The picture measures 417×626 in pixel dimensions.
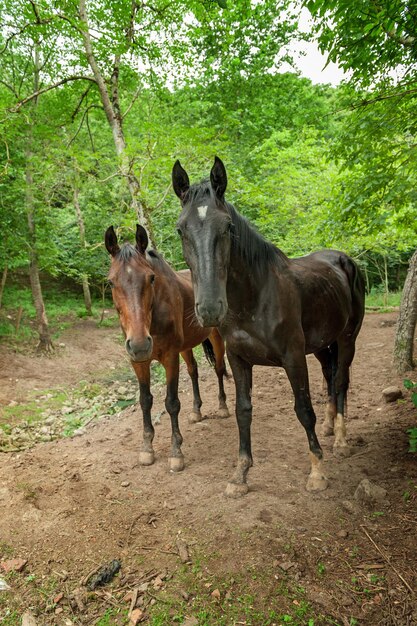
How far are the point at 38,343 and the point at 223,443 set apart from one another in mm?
9148

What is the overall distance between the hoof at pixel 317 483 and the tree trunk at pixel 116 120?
5.63 meters

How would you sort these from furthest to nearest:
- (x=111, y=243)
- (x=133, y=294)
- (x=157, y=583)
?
(x=111, y=243) < (x=133, y=294) < (x=157, y=583)

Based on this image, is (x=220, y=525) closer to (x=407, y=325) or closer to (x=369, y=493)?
(x=369, y=493)

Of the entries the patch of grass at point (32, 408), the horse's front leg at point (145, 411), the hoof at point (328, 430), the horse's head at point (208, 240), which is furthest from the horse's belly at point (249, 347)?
the patch of grass at point (32, 408)

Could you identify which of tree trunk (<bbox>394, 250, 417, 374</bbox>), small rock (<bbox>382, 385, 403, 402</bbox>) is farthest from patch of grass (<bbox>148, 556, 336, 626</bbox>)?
tree trunk (<bbox>394, 250, 417, 374</bbox>)

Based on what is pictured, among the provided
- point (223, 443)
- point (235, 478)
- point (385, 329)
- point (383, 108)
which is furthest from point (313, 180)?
point (235, 478)

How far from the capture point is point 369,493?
9.04 feet

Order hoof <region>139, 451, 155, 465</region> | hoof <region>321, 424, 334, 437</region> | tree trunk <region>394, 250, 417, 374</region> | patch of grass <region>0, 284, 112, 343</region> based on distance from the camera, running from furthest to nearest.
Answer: patch of grass <region>0, 284, 112, 343</region>, tree trunk <region>394, 250, 417, 374</region>, hoof <region>321, 424, 334, 437</region>, hoof <region>139, 451, 155, 465</region>

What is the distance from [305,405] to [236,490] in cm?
94

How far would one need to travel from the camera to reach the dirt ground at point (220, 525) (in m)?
2.08

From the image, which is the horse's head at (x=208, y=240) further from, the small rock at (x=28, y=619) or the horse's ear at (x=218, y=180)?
the small rock at (x=28, y=619)

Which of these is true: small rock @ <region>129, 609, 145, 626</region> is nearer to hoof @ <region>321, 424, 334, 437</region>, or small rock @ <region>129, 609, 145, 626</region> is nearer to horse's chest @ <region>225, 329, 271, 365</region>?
horse's chest @ <region>225, 329, 271, 365</region>

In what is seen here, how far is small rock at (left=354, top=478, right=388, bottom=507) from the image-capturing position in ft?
8.95

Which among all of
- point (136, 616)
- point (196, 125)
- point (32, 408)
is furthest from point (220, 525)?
point (196, 125)
